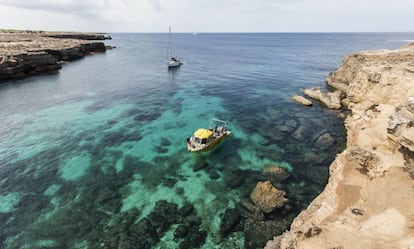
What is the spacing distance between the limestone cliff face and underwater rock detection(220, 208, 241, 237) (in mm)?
3867

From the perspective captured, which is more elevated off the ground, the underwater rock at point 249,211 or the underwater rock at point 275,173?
the underwater rock at point 275,173

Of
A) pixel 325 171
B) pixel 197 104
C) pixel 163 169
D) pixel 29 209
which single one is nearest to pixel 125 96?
pixel 197 104

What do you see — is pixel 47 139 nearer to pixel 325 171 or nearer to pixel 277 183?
pixel 277 183

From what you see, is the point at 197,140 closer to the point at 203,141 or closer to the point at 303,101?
the point at 203,141

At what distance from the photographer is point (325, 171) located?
1139 inches

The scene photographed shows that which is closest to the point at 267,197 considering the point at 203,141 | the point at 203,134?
the point at 203,141

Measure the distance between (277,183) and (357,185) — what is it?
9161 millimetres

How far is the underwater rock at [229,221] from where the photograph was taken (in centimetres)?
2089

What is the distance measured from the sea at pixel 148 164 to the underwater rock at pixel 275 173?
671mm

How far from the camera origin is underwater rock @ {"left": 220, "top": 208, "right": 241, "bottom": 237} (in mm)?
20891

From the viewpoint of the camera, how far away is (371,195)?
1672cm

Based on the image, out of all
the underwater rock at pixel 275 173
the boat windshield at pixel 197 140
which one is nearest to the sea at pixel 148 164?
the underwater rock at pixel 275 173

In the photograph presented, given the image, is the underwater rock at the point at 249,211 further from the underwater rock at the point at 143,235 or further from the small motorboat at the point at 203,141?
the small motorboat at the point at 203,141

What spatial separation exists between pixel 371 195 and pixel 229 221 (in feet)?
36.0
